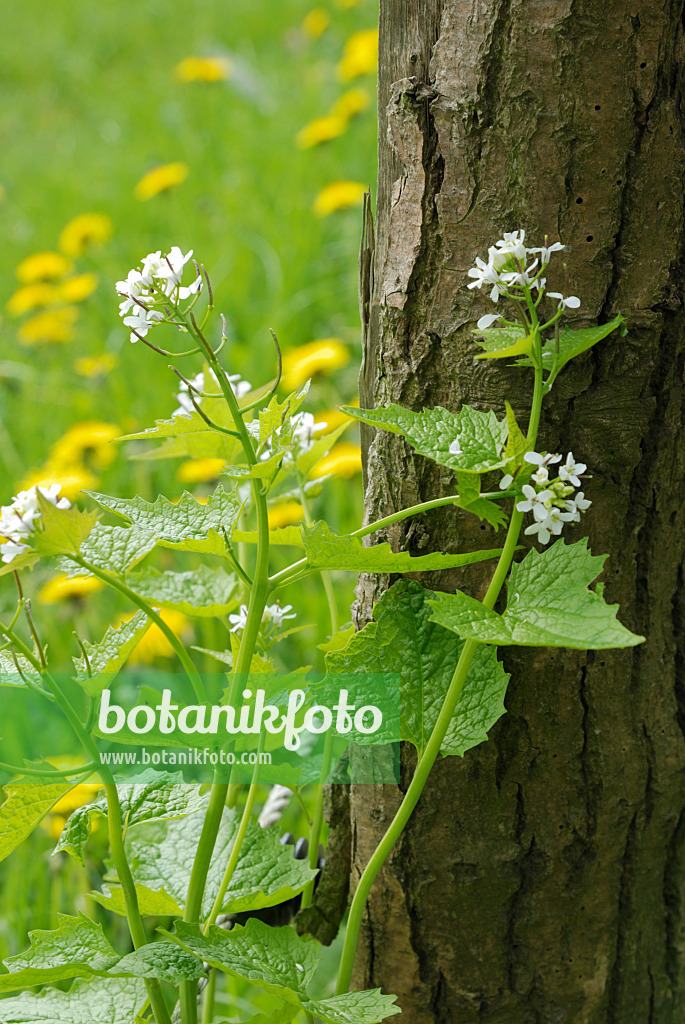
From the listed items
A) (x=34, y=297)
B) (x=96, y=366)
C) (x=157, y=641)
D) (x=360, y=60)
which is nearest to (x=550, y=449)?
(x=157, y=641)

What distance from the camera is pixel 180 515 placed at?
30.3 inches

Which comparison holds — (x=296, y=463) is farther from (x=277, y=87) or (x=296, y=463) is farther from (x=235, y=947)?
(x=277, y=87)

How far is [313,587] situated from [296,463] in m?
0.94

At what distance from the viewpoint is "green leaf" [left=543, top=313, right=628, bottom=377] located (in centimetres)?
77

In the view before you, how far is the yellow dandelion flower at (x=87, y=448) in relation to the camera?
6.31ft

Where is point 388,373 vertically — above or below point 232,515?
above

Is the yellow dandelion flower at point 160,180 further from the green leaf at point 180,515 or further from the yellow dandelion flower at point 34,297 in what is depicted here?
the green leaf at point 180,515

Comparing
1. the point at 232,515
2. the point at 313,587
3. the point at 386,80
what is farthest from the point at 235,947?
the point at 313,587

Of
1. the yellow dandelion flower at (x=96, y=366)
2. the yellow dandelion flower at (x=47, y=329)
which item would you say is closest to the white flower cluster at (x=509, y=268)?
the yellow dandelion flower at (x=96, y=366)

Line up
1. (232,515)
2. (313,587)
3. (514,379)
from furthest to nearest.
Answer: (313,587)
(514,379)
(232,515)

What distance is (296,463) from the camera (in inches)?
37.7

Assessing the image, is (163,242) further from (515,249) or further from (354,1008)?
(354,1008)

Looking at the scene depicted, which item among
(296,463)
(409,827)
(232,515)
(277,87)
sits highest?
(277,87)

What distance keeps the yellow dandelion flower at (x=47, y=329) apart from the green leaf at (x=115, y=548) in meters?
1.76
